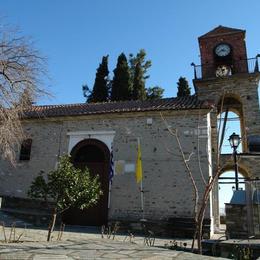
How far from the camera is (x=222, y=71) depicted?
63.1 feet

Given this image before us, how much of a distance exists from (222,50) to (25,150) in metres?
12.2

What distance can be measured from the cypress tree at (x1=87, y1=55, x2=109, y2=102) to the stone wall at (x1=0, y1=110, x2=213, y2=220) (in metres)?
10.9

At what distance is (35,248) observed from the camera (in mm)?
4012

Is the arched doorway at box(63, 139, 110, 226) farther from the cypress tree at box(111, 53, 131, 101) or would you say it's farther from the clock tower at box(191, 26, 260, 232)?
the cypress tree at box(111, 53, 131, 101)

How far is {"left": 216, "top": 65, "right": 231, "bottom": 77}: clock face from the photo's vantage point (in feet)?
62.4

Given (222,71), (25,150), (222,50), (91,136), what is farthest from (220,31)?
(25,150)

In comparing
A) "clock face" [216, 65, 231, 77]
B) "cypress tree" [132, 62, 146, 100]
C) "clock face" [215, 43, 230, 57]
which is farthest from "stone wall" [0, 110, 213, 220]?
"cypress tree" [132, 62, 146, 100]

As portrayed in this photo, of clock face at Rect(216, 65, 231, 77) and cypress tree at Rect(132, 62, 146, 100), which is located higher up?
cypress tree at Rect(132, 62, 146, 100)

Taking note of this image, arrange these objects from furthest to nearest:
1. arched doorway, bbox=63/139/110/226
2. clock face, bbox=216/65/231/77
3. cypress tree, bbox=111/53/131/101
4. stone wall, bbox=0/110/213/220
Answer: cypress tree, bbox=111/53/131/101 → clock face, bbox=216/65/231/77 → arched doorway, bbox=63/139/110/226 → stone wall, bbox=0/110/213/220

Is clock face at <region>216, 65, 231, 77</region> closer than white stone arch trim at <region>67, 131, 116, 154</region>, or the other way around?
white stone arch trim at <region>67, 131, 116, 154</region>

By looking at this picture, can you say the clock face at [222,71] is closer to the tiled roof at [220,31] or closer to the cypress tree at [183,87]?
the tiled roof at [220,31]

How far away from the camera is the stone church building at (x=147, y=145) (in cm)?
1441

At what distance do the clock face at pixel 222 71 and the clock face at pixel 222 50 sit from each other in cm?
73

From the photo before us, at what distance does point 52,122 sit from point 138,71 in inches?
547
